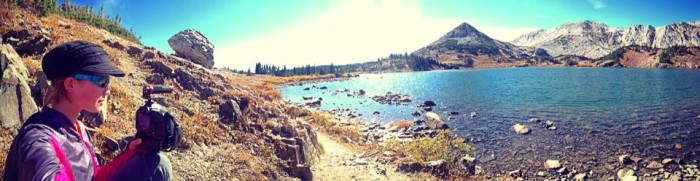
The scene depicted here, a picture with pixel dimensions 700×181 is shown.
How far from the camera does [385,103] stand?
191ft

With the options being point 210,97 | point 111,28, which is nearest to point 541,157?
point 210,97

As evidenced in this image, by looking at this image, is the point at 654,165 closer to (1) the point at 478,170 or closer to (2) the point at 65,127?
(1) the point at 478,170

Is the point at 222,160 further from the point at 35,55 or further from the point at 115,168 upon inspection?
the point at 115,168

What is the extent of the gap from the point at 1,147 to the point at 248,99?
37.6 ft

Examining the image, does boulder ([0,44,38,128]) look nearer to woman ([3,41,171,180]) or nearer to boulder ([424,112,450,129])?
woman ([3,41,171,180])

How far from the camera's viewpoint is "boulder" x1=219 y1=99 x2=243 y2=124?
1702 cm

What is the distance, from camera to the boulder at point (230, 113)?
17.0m

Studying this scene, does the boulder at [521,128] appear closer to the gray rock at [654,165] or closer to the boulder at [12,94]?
the gray rock at [654,165]

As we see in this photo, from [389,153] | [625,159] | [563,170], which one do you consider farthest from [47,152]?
[625,159]

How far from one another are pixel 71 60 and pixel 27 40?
15.1 metres

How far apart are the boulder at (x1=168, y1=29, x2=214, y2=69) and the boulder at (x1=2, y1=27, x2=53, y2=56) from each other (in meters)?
13.3

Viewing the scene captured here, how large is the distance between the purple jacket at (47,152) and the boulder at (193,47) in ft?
90.1

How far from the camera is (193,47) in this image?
28984 millimetres

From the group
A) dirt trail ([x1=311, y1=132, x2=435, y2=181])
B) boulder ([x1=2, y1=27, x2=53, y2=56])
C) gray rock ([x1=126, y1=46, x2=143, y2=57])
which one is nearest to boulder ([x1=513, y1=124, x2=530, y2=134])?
dirt trail ([x1=311, y1=132, x2=435, y2=181])
